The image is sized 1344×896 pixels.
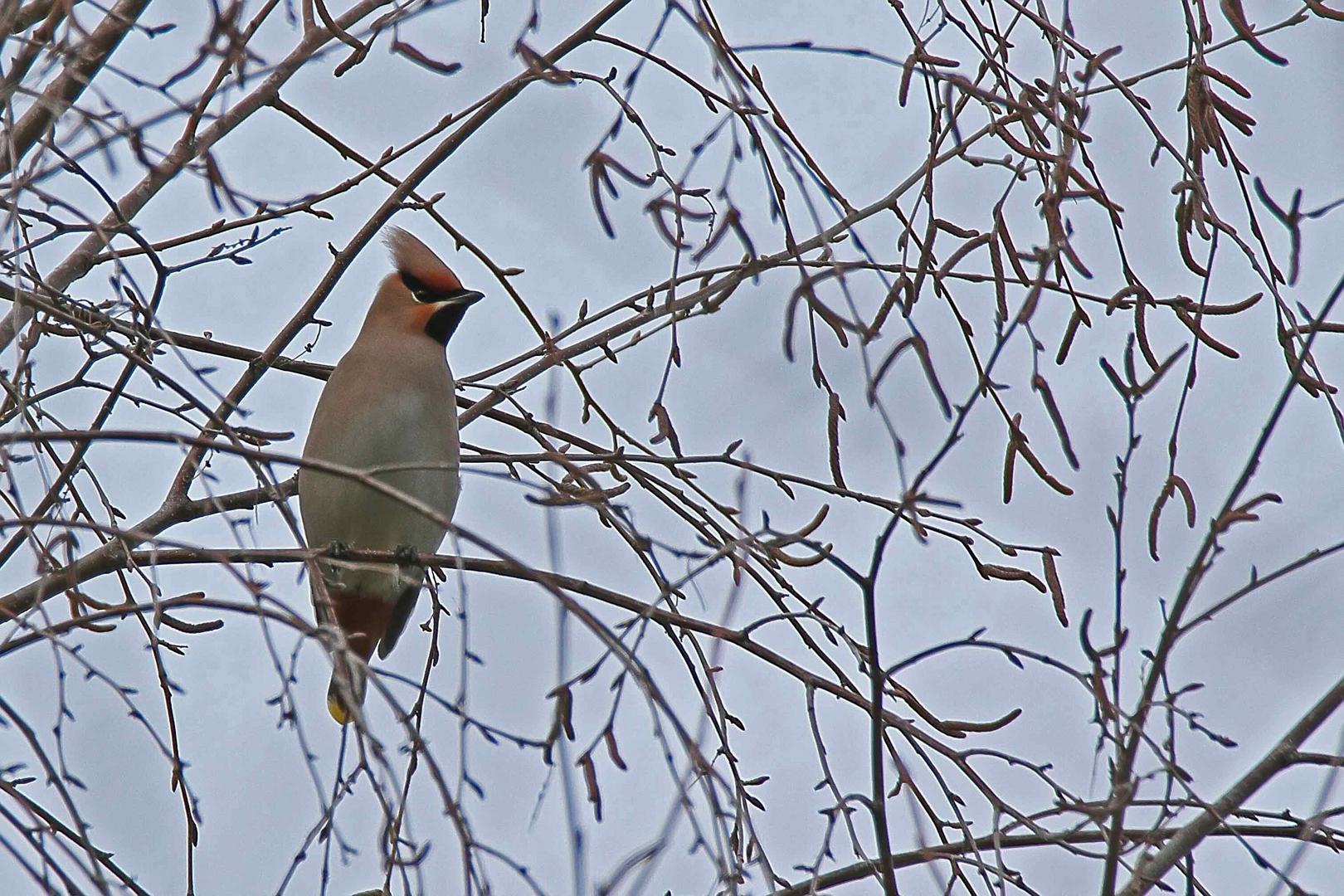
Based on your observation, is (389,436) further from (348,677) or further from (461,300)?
(348,677)

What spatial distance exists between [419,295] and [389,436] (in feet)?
2.22

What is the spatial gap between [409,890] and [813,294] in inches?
30.9

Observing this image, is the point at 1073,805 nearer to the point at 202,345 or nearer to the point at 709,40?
the point at 709,40

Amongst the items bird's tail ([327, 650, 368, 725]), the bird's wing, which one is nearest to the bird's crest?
the bird's wing

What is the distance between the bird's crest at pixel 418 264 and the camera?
481cm

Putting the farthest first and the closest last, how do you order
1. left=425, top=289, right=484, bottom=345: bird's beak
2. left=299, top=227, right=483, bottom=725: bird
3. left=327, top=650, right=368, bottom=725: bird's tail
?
left=425, top=289, right=484, bottom=345: bird's beak → left=299, top=227, right=483, bottom=725: bird → left=327, top=650, right=368, bottom=725: bird's tail

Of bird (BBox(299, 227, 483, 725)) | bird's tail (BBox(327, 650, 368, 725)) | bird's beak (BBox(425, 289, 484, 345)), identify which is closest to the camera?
bird's tail (BBox(327, 650, 368, 725))

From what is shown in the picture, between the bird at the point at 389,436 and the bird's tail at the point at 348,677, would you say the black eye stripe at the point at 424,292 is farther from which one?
the bird's tail at the point at 348,677

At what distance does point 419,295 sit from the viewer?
482 cm

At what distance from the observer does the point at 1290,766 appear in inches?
82.2

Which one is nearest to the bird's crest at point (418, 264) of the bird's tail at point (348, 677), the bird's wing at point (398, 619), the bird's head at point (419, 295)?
the bird's head at point (419, 295)

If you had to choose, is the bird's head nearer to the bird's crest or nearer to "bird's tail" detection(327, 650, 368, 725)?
the bird's crest

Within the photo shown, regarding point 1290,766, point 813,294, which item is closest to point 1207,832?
point 1290,766

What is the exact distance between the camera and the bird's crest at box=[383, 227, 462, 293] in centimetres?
481
